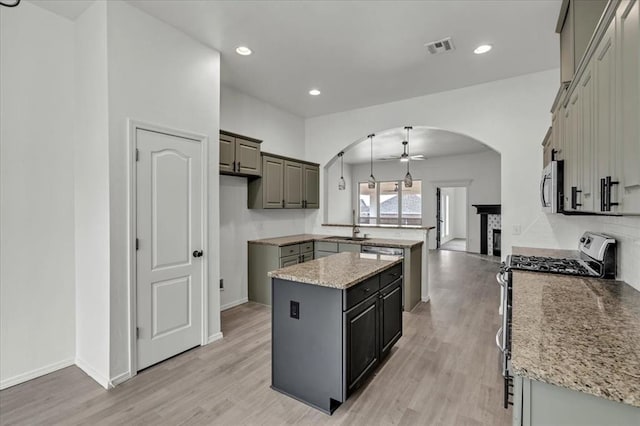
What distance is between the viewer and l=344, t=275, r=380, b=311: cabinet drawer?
6.97 feet

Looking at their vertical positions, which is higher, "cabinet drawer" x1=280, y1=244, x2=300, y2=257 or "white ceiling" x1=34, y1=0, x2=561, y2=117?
"white ceiling" x1=34, y1=0, x2=561, y2=117

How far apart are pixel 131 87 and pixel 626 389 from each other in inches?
131

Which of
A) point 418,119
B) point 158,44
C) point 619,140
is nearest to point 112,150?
point 158,44

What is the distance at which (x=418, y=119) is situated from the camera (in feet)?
15.3

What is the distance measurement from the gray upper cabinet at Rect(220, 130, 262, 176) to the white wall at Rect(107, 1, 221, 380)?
0.52 m

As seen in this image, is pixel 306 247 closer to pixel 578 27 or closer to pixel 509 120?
pixel 509 120

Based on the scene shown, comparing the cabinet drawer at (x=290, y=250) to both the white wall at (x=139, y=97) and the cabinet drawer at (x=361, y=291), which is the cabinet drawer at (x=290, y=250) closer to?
the white wall at (x=139, y=97)

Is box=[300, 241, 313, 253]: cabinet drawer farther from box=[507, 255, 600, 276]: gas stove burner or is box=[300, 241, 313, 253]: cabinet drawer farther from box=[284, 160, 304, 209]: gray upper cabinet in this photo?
box=[507, 255, 600, 276]: gas stove burner

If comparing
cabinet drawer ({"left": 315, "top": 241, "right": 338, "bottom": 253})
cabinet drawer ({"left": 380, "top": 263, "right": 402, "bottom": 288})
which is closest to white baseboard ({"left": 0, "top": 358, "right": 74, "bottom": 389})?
cabinet drawer ({"left": 380, "top": 263, "right": 402, "bottom": 288})

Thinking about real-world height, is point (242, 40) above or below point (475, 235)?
above

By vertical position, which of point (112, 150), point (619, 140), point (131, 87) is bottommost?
point (619, 140)

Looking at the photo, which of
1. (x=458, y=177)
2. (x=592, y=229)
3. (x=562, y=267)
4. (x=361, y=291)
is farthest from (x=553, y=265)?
(x=458, y=177)

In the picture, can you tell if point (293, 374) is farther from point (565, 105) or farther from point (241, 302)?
point (565, 105)

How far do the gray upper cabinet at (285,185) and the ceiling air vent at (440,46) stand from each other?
2.45 m
